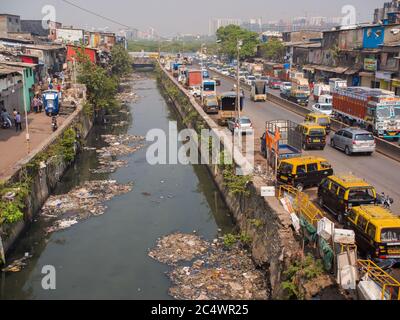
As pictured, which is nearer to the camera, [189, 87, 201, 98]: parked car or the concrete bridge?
[189, 87, 201, 98]: parked car

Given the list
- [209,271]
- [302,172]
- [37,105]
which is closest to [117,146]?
[37,105]

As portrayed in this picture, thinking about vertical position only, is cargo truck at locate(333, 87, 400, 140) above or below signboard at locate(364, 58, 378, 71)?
below

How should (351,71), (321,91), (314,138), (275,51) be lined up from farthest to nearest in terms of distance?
(275,51)
(351,71)
(321,91)
(314,138)

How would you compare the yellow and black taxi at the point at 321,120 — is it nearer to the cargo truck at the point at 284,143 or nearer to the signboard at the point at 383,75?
the cargo truck at the point at 284,143

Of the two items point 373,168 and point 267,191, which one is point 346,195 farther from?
point 373,168

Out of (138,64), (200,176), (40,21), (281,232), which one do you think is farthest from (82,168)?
(138,64)

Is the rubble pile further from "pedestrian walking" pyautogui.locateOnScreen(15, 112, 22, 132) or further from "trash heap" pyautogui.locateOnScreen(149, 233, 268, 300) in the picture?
"trash heap" pyautogui.locateOnScreen(149, 233, 268, 300)

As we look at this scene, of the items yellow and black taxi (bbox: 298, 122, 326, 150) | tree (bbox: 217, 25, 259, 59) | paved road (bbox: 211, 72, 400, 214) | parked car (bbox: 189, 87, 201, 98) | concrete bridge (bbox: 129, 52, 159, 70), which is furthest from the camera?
concrete bridge (bbox: 129, 52, 159, 70)

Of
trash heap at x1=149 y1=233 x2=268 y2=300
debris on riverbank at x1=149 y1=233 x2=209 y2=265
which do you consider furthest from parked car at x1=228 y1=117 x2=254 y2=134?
trash heap at x1=149 y1=233 x2=268 y2=300
